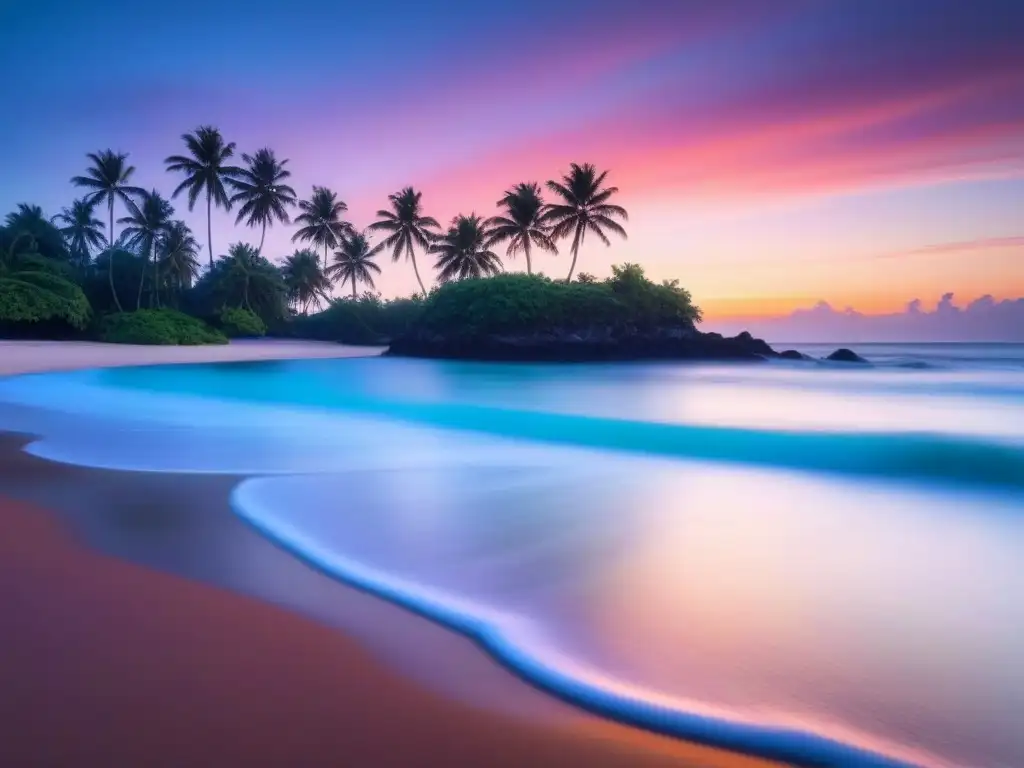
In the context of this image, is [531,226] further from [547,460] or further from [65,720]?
[65,720]

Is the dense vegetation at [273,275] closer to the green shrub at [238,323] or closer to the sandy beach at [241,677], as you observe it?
the green shrub at [238,323]

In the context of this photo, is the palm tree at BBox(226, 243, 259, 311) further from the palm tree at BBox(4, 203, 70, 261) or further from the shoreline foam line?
the shoreline foam line

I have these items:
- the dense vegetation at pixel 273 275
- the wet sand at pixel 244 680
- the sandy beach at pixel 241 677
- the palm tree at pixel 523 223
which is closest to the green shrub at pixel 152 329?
the dense vegetation at pixel 273 275

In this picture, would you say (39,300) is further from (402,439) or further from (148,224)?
(402,439)

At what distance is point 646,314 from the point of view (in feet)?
102

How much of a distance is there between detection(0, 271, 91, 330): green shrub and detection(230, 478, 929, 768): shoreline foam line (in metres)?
29.9

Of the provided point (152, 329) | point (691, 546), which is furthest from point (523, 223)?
point (691, 546)

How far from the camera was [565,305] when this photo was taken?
30.4 meters

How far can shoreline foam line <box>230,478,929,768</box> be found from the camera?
1.73 metres

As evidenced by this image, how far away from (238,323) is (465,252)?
1378 centimetres

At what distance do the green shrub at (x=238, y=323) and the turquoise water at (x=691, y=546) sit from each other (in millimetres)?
26672

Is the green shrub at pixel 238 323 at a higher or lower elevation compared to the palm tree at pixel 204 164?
lower

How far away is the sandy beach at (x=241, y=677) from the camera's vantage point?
1.68 meters

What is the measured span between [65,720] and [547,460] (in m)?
5.18
